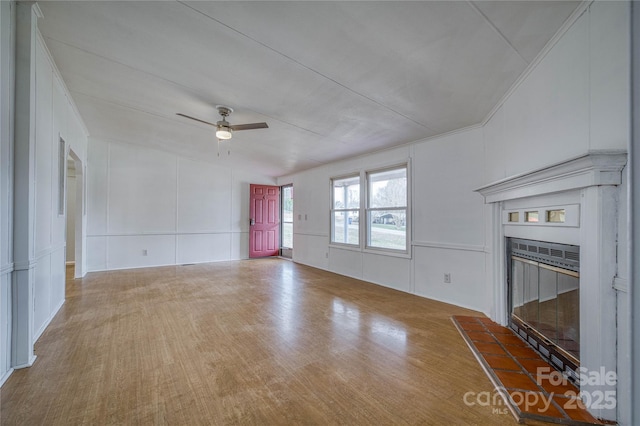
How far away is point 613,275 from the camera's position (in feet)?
5.22

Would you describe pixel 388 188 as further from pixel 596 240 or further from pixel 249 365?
pixel 249 365

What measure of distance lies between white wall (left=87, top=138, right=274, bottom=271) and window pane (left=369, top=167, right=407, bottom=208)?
4096 millimetres

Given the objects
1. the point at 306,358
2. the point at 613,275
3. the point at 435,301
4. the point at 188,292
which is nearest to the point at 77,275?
the point at 188,292

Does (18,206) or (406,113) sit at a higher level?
(406,113)

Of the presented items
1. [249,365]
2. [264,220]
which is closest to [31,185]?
[249,365]

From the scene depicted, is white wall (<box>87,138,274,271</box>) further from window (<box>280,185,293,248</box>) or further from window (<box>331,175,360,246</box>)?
window (<box>331,175,360,246</box>)

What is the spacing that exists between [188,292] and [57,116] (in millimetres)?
2931

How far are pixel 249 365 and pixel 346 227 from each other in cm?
397

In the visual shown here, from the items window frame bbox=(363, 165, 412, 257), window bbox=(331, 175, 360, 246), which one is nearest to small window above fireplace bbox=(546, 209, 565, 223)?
window frame bbox=(363, 165, 412, 257)

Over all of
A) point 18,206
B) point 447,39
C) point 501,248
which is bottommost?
point 501,248

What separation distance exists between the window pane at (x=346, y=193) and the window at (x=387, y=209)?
389mm

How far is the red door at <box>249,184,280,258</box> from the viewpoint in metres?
7.84

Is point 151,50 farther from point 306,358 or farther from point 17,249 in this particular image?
point 306,358

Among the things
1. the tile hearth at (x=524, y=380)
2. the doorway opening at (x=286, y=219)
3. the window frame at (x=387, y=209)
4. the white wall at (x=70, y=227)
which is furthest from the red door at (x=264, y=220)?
the tile hearth at (x=524, y=380)
